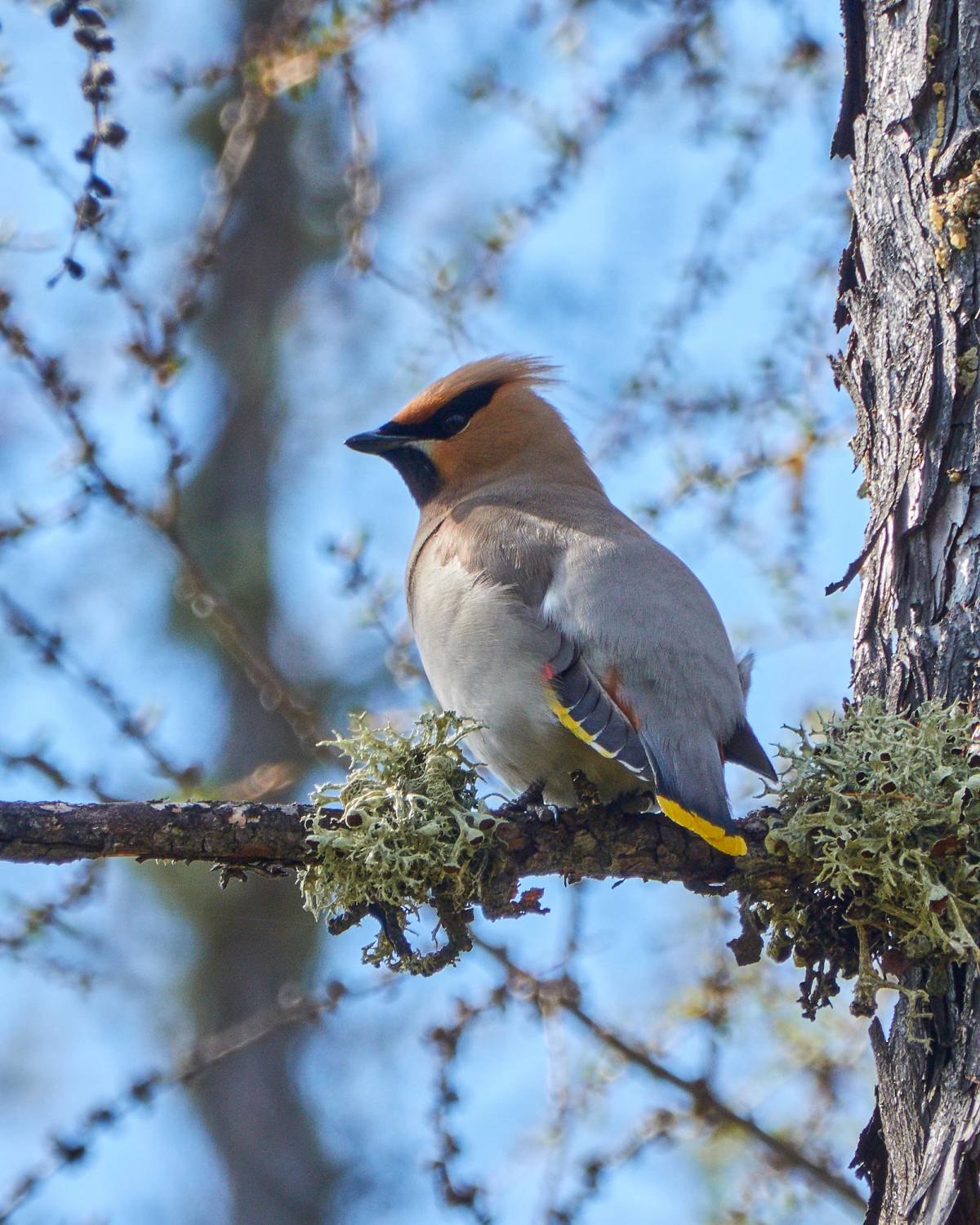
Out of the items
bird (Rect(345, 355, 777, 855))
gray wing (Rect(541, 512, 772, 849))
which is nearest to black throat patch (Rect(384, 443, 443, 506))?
bird (Rect(345, 355, 777, 855))

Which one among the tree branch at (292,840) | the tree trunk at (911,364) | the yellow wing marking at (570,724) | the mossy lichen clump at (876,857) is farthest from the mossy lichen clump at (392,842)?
the tree trunk at (911,364)

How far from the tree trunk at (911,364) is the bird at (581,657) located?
38 cm

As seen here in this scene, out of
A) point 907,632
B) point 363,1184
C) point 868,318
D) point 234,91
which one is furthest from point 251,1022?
point 234,91

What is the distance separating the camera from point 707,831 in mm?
3053

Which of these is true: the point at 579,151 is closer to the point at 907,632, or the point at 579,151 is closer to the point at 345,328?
the point at 907,632

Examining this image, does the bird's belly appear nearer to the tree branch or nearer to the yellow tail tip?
the tree branch

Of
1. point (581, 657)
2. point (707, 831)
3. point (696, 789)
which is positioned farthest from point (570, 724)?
point (707, 831)

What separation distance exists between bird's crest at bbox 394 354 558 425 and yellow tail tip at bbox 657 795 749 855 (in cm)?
217

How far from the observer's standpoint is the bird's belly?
3605mm

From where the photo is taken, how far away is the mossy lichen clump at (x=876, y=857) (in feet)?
9.70

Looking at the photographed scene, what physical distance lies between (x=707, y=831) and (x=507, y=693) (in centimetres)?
73

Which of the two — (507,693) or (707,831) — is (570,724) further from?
(707,831)

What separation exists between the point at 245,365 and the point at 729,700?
6.10 m

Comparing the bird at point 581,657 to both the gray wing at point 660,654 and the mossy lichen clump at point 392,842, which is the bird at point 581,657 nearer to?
the gray wing at point 660,654
